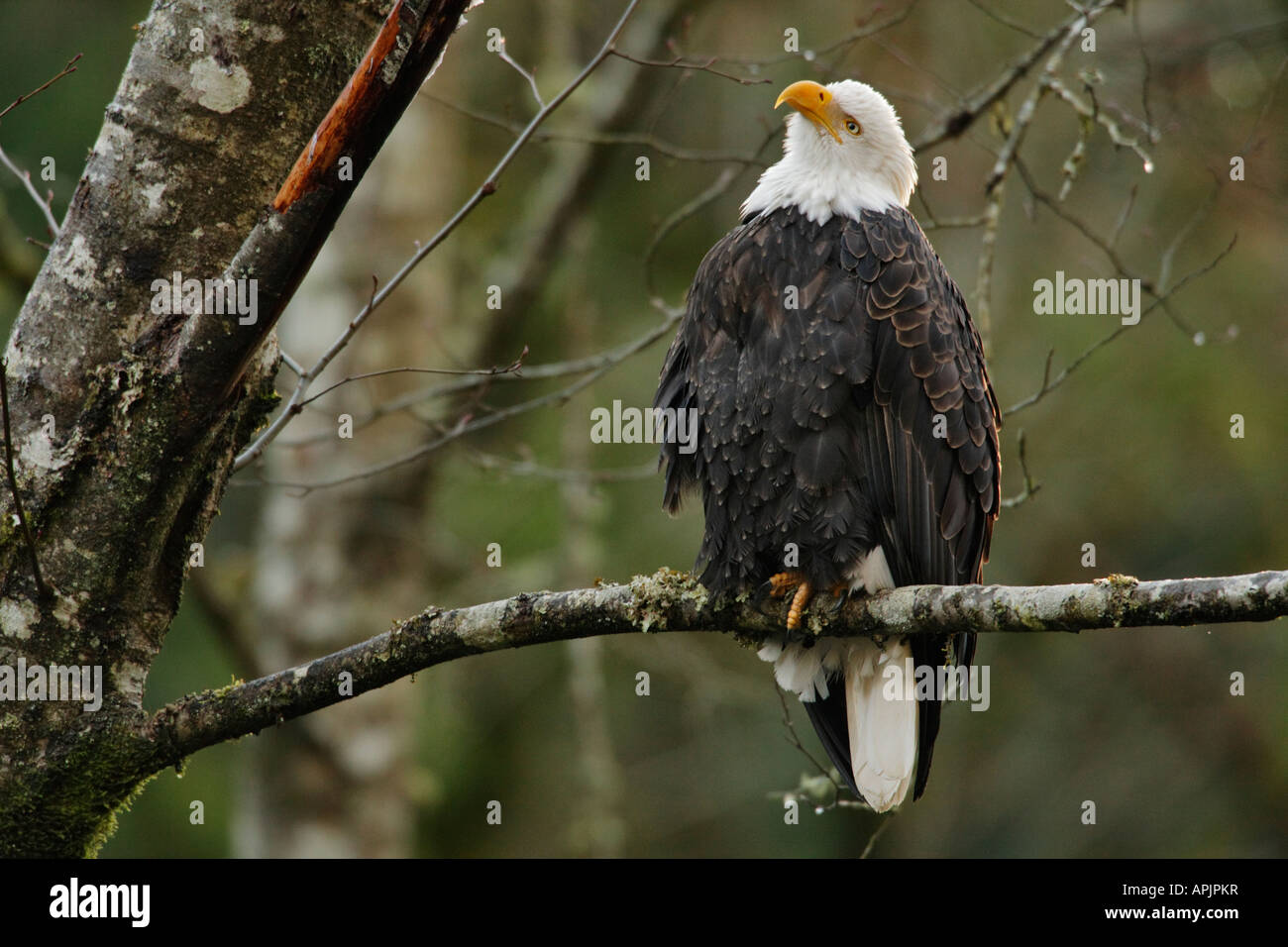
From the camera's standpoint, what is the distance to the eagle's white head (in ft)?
13.7

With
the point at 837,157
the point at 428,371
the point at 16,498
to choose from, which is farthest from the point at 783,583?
the point at 16,498

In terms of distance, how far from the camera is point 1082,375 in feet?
30.0

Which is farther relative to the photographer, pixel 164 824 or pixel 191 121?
pixel 164 824

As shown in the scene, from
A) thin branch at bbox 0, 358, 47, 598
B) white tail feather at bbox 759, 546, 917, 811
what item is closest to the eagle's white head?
white tail feather at bbox 759, 546, 917, 811

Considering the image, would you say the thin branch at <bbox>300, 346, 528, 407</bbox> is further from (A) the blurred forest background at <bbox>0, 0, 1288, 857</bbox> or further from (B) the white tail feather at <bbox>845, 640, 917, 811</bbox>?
(A) the blurred forest background at <bbox>0, 0, 1288, 857</bbox>

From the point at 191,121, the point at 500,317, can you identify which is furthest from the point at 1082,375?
the point at 191,121

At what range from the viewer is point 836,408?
3.75 meters

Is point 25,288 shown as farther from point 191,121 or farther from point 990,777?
point 990,777

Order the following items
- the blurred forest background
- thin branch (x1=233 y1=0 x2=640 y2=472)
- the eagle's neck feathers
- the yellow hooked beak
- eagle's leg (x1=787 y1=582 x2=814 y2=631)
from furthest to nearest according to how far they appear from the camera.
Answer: the blurred forest background
the yellow hooked beak
the eagle's neck feathers
eagle's leg (x1=787 y1=582 x2=814 y2=631)
thin branch (x1=233 y1=0 x2=640 y2=472)

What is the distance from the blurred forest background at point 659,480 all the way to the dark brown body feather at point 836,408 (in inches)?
68.8

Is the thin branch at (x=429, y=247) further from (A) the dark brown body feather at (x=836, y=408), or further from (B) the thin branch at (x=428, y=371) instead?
(A) the dark brown body feather at (x=836, y=408)

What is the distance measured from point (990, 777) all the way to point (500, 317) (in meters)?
5.54

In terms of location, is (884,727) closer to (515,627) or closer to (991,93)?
(515,627)

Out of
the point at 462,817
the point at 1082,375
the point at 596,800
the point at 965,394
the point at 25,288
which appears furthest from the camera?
the point at 462,817
